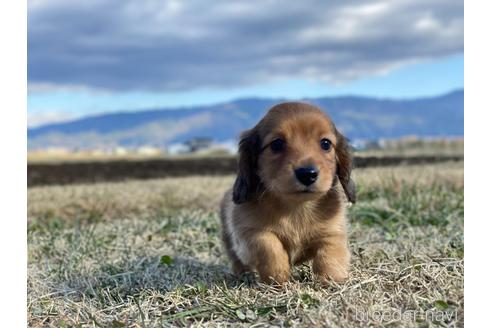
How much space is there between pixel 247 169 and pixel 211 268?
124 centimetres

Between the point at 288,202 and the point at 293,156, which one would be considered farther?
the point at 288,202

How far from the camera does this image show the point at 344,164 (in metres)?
4.11

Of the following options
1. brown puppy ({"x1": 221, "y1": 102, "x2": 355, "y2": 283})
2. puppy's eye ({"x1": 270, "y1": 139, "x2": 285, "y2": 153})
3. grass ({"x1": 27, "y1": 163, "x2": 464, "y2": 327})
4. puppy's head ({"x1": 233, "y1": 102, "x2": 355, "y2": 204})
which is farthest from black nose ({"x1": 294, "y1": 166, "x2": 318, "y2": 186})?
grass ({"x1": 27, "y1": 163, "x2": 464, "y2": 327})

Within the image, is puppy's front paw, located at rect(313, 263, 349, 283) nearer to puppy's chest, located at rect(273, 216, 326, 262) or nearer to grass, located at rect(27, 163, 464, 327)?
grass, located at rect(27, 163, 464, 327)

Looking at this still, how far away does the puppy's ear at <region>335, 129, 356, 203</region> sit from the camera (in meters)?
4.08

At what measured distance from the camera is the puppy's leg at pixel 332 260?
3.85 meters

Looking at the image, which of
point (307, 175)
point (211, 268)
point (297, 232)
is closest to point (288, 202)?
point (297, 232)

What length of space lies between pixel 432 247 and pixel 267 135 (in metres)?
1.97

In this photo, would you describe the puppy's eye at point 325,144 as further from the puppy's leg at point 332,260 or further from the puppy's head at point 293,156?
the puppy's leg at point 332,260

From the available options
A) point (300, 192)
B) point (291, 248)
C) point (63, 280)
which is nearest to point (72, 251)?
point (63, 280)

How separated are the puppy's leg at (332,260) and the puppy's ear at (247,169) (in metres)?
0.58

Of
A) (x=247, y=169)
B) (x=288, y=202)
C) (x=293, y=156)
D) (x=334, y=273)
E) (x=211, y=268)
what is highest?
(x=293, y=156)

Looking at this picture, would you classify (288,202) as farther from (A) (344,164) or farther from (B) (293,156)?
(A) (344,164)

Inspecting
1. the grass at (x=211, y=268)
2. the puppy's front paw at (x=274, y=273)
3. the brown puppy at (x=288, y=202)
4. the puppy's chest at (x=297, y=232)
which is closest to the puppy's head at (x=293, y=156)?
the brown puppy at (x=288, y=202)
